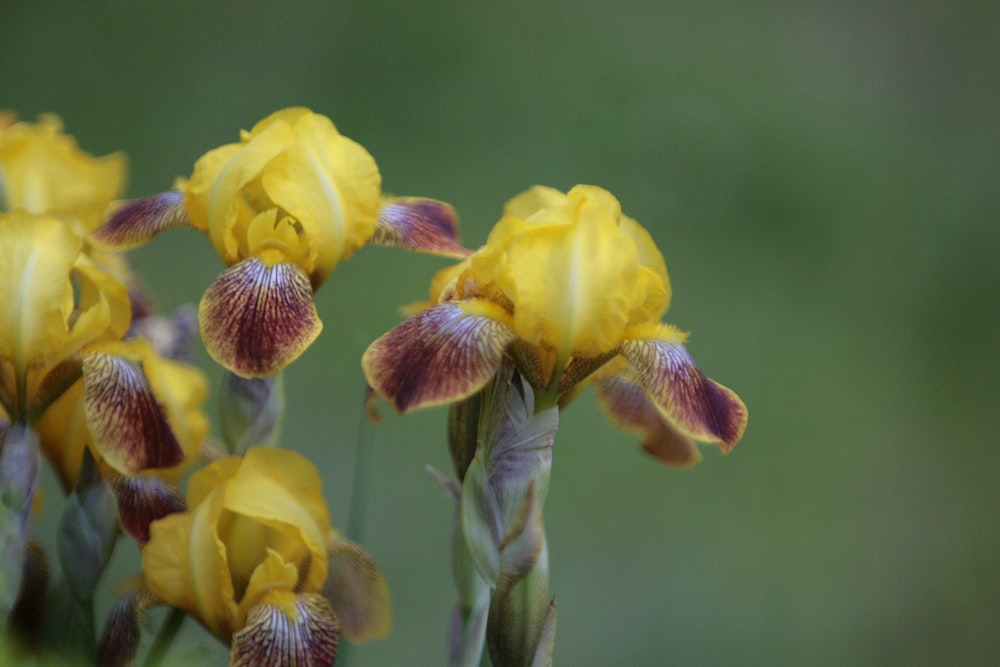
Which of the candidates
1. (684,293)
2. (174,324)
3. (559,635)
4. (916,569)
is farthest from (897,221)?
(174,324)

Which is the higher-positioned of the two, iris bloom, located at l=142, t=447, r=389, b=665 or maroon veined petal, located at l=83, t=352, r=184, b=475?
maroon veined petal, located at l=83, t=352, r=184, b=475

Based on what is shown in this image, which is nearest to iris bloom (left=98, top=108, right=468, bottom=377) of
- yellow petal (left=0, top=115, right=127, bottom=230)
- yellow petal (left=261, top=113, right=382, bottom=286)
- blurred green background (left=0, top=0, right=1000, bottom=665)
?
yellow petal (left=261, top=113, right=382, bottom=286)

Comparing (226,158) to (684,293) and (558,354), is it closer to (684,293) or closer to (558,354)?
Answer: (558,354)

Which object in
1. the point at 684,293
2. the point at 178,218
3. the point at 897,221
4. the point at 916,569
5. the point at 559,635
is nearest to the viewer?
the point at 178,218

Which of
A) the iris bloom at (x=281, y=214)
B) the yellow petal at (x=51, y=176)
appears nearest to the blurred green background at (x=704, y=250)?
the yellow petal at (x=51, y=176)

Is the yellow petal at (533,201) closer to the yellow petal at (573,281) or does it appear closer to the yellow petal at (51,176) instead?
the yellow petal at (573,281)

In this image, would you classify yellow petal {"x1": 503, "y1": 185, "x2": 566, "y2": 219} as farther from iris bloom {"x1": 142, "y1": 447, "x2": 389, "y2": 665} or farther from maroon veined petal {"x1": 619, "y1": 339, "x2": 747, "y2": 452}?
iris bloom {"x1": 142, "y1": 447, "x2": 389, "y2": 665}

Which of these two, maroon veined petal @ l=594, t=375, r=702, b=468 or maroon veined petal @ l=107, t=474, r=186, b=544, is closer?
maroon veined petal @ l=107, t=474, r=186, b=544
